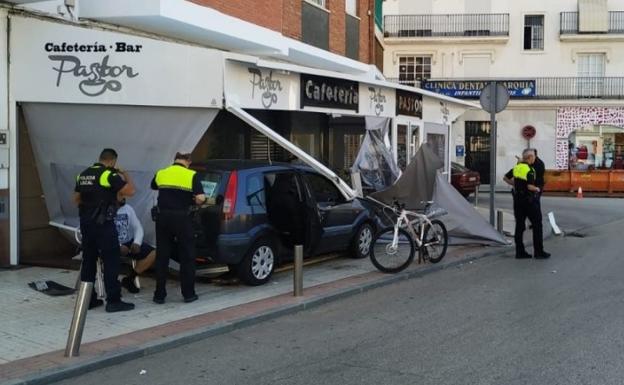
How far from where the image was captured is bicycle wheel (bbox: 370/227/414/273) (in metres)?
9.53

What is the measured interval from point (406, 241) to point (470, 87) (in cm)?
2588

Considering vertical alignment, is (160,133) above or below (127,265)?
above

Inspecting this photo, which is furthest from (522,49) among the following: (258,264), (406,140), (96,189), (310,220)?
(96,189)

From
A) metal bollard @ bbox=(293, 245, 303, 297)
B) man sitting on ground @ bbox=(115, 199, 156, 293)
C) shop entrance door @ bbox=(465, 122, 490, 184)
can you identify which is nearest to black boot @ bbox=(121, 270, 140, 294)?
man sitting on ground @ bbox=(115, 199, 156, 293)

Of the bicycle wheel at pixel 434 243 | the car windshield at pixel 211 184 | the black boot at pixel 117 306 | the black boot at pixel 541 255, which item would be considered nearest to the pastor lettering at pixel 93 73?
the car windshield at pixel 211 184

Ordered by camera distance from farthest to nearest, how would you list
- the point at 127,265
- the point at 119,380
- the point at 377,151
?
the point at 377,151, the point at 127,265, the point at 119,380

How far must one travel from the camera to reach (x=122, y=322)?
22.1 feet

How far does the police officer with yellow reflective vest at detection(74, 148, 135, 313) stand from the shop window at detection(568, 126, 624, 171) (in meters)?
30.5

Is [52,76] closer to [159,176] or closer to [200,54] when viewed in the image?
[200,54]

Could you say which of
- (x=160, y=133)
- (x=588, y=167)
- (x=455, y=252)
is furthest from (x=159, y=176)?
(x=588, y=167)

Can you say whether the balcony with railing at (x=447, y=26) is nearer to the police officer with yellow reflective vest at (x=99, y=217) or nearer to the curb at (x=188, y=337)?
the curb at (x=188, y=337)

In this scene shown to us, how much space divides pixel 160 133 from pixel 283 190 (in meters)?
1.77

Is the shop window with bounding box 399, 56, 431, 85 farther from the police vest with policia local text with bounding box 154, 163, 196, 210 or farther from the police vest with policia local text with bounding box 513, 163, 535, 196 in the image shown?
the police vest with policia local text with bounding box 154, 163, 196, 210

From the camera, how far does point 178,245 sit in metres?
7.49
